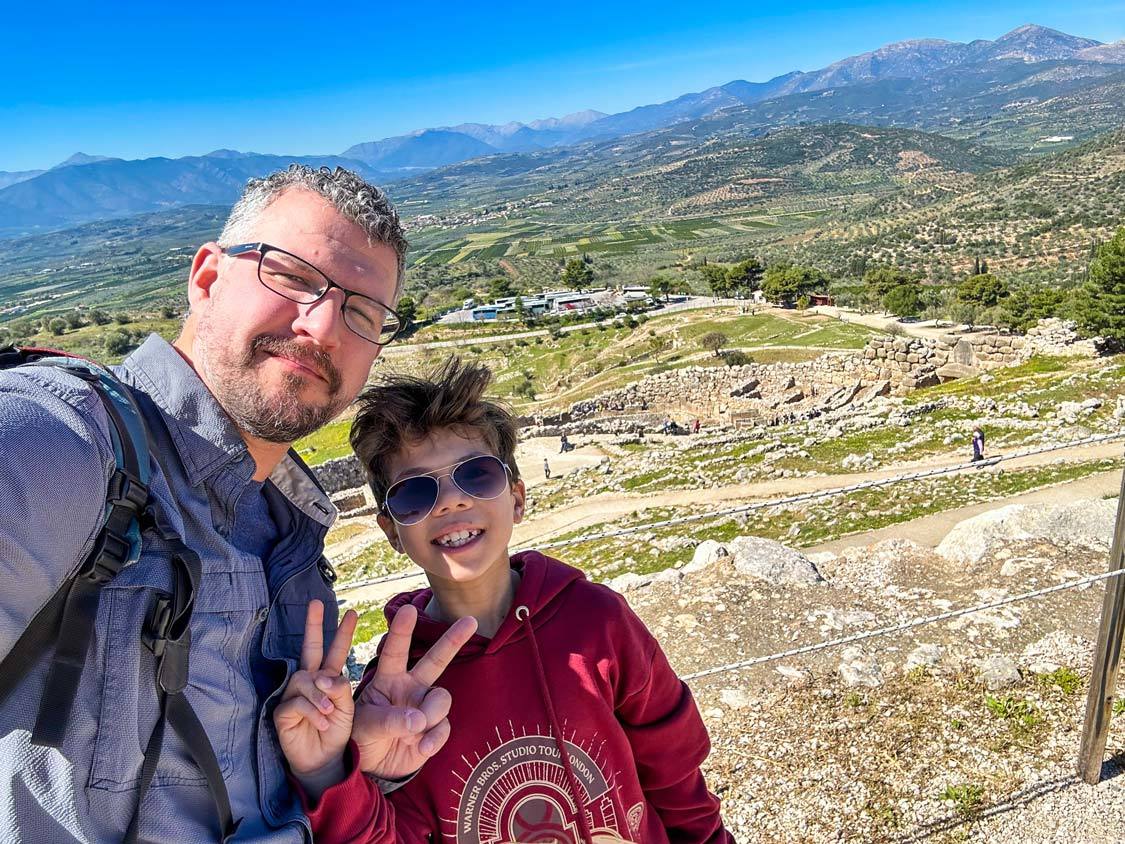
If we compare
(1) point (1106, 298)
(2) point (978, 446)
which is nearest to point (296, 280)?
(2) point (978, 446)

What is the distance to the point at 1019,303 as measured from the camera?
117 feet

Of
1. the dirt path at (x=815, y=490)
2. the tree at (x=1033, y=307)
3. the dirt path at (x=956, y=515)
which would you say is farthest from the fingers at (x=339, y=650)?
the tree at (x=1033, y=307)

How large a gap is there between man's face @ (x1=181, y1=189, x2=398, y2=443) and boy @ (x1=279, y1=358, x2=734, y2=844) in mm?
355

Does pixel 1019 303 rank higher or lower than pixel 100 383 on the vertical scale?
lower

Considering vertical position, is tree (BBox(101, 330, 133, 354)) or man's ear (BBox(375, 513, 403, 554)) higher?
man's ear (BBox(375, 513, 403, 554))

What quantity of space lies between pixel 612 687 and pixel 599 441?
2406cm

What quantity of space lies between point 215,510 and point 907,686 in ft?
15.7

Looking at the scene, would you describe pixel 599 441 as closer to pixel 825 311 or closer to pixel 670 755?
pixel 670 755

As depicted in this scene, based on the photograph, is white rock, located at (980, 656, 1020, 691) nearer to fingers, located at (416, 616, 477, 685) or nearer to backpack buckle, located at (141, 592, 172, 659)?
fingers, located at (416, 616, 477, 685)

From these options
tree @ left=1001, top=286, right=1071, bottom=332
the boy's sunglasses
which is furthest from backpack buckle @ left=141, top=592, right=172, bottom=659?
tree @ left=1001, top=286, right=1071, bottom=332

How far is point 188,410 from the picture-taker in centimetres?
175

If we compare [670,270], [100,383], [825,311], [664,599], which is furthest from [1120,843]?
[670,270]

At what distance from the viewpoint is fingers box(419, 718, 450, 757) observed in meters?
1.87

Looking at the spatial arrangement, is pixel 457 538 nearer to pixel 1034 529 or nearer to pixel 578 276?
pixel 1034 529
